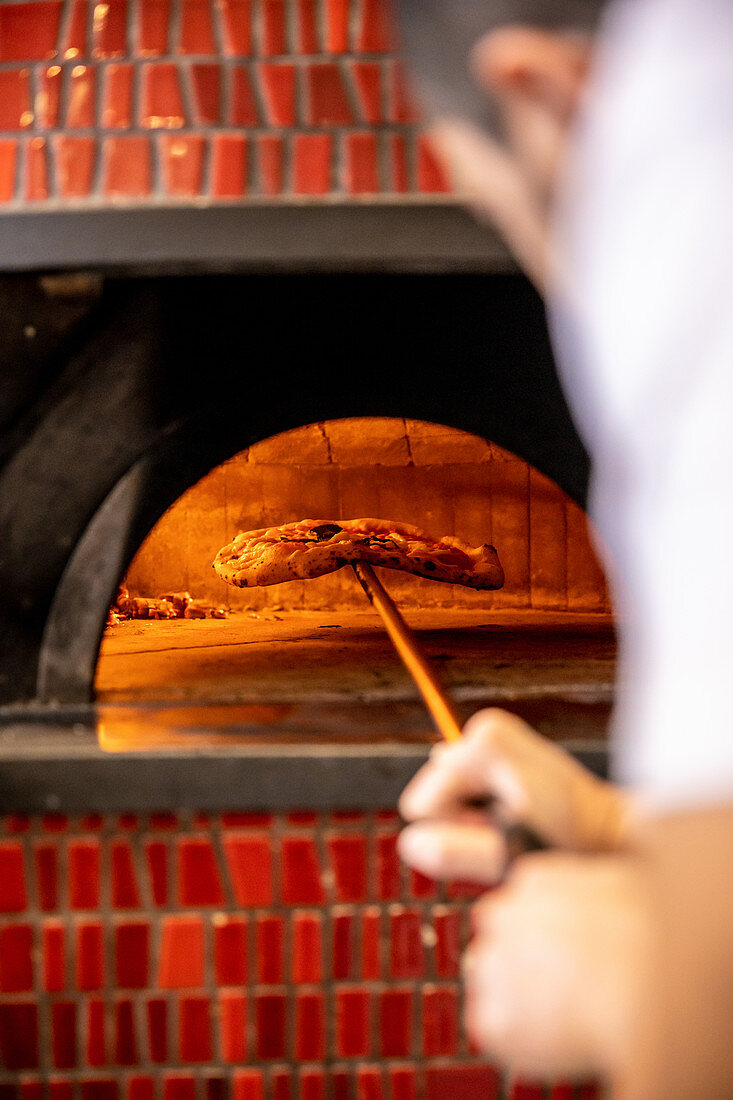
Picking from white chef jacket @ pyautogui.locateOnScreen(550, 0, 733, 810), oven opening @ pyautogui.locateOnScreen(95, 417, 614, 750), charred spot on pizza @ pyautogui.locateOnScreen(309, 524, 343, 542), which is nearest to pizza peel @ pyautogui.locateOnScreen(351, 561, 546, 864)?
white chef jacket @ pyautogui.locateOnScreen(550, 0, 733, 810)

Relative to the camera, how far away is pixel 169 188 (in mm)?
1161

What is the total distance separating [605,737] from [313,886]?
0.48 m

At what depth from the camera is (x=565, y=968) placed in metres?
0.40

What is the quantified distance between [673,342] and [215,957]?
1167 millimetres

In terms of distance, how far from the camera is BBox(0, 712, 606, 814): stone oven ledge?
120 centimetres

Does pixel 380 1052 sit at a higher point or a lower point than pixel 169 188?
lower

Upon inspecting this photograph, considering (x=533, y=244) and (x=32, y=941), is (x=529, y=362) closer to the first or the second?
(x=533, y=244)

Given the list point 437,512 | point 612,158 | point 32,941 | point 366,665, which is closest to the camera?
point 612,158

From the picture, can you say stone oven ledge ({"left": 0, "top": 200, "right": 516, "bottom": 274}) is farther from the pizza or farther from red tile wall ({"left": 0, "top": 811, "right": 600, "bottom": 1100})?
the pizza

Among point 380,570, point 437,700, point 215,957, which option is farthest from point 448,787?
point 380,570

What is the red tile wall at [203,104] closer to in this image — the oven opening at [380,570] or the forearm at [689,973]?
the forearm at [689,973]

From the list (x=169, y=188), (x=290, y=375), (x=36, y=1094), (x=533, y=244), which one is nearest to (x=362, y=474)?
(x=290, y=375)

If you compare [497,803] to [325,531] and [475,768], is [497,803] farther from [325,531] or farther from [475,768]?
[325,531]

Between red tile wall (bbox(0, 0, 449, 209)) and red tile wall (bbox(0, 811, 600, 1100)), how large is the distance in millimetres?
891
